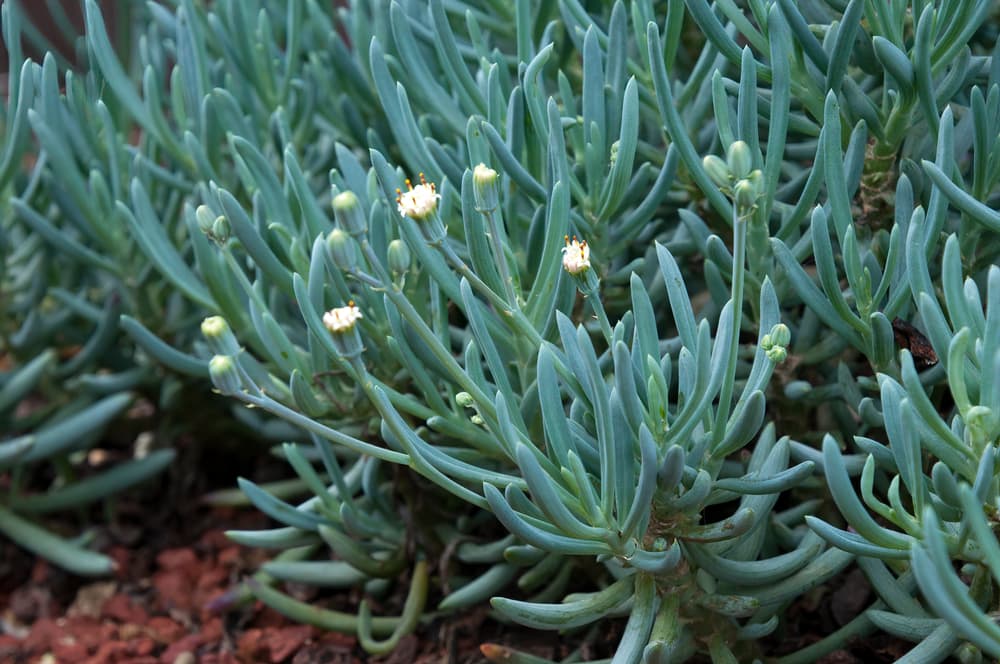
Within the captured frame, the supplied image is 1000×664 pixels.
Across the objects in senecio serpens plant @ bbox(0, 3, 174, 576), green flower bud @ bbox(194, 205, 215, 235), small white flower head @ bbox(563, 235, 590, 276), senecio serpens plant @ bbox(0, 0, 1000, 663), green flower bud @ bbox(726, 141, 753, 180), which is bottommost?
senecio serpens plant @ bbox(0, 3, 174, 576)

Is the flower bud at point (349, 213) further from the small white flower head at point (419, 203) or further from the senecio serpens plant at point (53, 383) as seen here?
the senecio serpens plant at point (53, 383)

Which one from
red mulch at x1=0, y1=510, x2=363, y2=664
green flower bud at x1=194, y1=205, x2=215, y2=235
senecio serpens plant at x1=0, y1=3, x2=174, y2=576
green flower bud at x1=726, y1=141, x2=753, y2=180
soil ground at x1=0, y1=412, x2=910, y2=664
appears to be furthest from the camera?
senecio serpens plant at x1=0, y1=3, x2=174, y2=576

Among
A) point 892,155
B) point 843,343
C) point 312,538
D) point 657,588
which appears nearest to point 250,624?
point 312,538

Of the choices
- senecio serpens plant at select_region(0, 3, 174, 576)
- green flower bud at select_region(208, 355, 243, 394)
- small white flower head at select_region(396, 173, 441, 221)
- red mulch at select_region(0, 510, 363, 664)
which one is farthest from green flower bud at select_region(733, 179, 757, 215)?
senecio serpens plant at select_region(0, 3, 174, 576)

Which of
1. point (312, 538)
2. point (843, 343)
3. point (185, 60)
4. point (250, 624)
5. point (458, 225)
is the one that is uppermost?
point (185, 60)

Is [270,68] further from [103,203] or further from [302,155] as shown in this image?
[103,203]

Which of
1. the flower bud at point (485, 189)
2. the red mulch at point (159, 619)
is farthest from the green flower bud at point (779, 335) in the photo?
the red mulch at point (159, 619)

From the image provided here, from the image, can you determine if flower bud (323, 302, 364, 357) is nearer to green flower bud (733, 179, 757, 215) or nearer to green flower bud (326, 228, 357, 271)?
green flower bud (326, 228, 357, 271)

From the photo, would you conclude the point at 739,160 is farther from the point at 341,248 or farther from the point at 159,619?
the point at 159,619

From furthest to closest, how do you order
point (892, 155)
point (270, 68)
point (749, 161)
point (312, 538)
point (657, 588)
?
point (270, 68)
point (312, 538)
point (892, 155)
point (657, 588)
point (749, 161)
